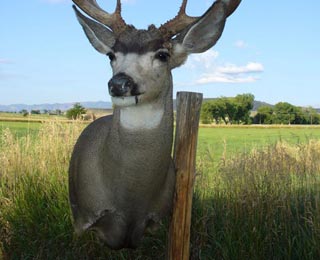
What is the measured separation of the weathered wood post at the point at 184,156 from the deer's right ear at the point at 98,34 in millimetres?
852

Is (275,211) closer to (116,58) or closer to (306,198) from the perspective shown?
(306,198)

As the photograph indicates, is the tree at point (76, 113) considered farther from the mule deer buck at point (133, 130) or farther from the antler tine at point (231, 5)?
the antler tine at point (231, 5)

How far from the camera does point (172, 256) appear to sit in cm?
466

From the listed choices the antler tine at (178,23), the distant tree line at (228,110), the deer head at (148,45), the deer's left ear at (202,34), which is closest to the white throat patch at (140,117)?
the deer head at (148,45)

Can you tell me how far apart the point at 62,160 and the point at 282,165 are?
366cm

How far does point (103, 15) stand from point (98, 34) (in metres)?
0.27

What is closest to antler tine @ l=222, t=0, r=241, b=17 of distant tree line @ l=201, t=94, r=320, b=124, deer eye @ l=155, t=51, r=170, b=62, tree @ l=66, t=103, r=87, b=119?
deer eye @ l=155, t=51, r=170, b=62

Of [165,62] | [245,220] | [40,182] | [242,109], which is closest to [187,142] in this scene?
[165,62]

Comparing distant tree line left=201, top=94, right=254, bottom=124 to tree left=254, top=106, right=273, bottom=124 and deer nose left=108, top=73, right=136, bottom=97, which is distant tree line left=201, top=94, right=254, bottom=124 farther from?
deer nose left=108, top=73, right=136, bottom=97

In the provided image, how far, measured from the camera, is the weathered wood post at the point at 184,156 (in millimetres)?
4527

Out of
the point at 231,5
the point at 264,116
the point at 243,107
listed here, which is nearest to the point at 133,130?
the point at 231,5

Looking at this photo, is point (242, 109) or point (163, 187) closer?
point (163, 187)

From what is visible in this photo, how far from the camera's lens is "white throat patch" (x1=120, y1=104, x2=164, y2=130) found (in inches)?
143

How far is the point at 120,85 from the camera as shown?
325 cm
